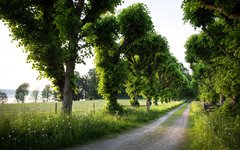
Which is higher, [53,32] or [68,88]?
[53,32]

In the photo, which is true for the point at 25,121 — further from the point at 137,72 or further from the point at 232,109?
the point at 137,72

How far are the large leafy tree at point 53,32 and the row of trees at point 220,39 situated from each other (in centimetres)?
744

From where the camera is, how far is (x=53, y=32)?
1786 cm

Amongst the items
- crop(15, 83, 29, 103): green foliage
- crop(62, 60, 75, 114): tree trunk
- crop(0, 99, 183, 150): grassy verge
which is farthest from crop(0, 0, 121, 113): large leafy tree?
crop(15, 83, 29, 103): green foliage

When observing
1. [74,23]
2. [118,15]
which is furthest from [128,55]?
[74,23]

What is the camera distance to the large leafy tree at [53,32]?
16.7 metres

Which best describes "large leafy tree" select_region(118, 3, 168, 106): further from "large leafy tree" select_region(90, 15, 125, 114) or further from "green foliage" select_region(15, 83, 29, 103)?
"green foliage" select_region(15, 83, 29, 103)

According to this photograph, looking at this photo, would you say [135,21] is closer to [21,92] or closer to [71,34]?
[71,34]

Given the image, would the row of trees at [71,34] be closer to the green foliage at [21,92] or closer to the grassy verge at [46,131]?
the grassy verge at [46,131]

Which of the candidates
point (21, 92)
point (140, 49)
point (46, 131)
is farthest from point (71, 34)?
point (21, 92)

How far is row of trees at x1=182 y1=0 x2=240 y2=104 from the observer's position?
11672mm

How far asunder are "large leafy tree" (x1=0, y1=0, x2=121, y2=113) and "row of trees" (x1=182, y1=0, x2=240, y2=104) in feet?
24.4

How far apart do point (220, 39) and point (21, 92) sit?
162m

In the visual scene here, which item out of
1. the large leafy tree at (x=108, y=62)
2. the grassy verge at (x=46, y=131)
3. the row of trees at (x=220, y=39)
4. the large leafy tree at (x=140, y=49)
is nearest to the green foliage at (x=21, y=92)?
the large leafy tree at (x=140, y=49)
